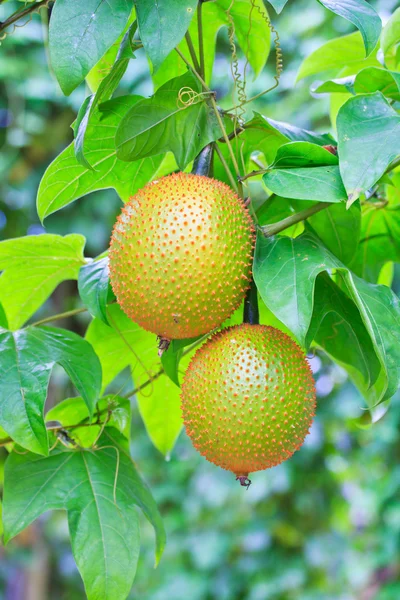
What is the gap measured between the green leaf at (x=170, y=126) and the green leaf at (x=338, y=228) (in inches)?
5.8

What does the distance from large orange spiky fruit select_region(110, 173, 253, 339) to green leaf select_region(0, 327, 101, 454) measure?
0.34 feet

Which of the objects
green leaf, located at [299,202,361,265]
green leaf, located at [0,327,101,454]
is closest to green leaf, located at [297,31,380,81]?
green leaf, located at [299,202,361,265]

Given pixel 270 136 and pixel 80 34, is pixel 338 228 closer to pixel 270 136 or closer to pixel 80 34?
pixel 270 136

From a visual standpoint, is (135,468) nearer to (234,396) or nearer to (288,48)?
(234,396)

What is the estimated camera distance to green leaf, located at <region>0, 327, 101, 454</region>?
0.56 metres

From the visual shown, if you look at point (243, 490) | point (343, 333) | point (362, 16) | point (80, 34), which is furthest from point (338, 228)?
point (243, 490)

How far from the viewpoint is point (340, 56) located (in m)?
0.83

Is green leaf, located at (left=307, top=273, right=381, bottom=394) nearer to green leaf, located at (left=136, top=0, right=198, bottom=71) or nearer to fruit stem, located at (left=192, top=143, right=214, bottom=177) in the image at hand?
fruit stem, located at (left=192, top=143, right=214, bottom=177)

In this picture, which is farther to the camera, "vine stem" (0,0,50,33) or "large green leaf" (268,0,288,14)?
"vine stem" (0,0,50,33)

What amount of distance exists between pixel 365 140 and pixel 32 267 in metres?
0.42

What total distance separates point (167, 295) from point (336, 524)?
202 centimetres

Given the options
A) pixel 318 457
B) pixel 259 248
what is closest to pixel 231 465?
pixel 259 248

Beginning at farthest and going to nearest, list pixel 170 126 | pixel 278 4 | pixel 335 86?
pixel 335 86
pixel 170 126
pixel 278 4

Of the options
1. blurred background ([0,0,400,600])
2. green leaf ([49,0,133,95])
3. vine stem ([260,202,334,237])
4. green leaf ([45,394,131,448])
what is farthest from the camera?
blurred background ([0,0,400,600])
